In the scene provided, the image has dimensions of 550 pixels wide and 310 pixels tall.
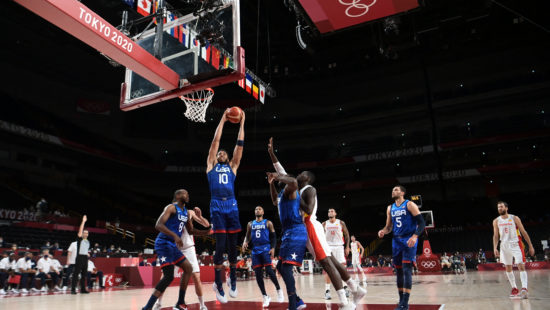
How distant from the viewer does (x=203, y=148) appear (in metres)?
33.4

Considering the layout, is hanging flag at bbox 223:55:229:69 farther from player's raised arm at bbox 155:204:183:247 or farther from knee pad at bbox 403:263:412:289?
knee pad at bbox 403:263:412:289

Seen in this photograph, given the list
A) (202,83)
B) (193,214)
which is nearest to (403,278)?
(193,214)

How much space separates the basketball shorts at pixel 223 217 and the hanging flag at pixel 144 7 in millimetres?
4427

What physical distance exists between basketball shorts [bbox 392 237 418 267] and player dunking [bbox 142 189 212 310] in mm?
3012

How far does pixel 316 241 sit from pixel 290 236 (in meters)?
0.43

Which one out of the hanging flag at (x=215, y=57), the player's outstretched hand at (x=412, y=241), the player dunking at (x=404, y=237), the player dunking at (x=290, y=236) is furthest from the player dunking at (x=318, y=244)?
the hanging flag at (x=215, y=57)

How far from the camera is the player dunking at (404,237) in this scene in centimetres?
539

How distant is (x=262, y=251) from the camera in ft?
22.2

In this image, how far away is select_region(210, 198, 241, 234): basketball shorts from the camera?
596 centimetres

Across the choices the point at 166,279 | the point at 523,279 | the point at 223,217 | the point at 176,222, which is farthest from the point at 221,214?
the point at 523,279

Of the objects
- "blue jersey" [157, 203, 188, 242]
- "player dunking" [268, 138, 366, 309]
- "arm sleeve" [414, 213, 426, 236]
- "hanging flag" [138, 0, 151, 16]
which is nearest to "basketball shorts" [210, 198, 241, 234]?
"blue jersey" [157, 203, 188, 242]

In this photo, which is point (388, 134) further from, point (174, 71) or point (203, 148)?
point (174, 71)

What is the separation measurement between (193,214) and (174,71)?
2.63m

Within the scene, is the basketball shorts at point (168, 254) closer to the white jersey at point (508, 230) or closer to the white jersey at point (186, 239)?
the white jersey at point (186, 239)
